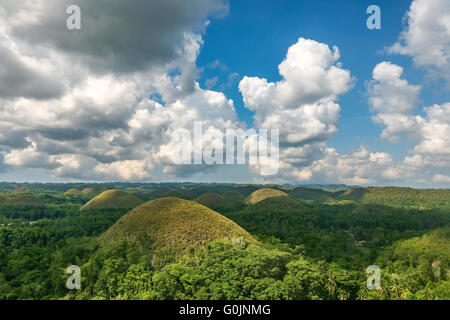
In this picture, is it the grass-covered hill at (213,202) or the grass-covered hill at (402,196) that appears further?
the grass-covered hill at (402,196)

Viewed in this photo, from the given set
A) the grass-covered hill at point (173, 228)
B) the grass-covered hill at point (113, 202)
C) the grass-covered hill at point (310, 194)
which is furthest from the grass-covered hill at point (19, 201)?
the grass-covered hill at point (310, 194)

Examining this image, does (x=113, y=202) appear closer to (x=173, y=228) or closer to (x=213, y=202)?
(x=213, y=202)

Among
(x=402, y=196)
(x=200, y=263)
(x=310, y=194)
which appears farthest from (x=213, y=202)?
(x=402, y=196)

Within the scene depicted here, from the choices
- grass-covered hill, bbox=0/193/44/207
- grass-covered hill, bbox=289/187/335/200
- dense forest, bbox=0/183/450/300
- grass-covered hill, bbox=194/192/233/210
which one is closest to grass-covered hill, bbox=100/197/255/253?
dense forest, bbox=0/183/450/300

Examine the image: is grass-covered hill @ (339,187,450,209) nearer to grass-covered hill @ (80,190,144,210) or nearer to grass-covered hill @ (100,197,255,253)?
grass-covered hill @ (100,197,255,253)

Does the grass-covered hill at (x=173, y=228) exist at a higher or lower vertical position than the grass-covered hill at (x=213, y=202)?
higher

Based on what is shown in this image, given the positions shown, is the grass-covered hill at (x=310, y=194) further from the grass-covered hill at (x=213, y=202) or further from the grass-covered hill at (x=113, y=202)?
the grass-covered hill at (x=113, y=202)
